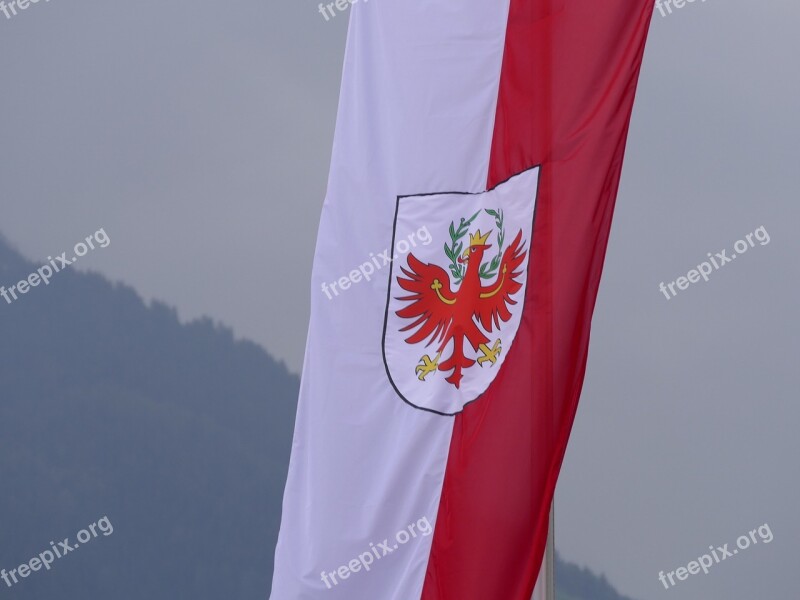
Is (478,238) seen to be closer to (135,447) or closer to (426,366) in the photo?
(426,366)

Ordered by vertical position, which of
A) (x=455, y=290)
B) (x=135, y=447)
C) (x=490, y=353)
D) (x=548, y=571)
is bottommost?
(x=548, y=571)

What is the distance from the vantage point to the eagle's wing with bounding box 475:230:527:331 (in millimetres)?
1624

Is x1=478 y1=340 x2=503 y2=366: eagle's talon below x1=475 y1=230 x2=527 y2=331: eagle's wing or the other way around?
below

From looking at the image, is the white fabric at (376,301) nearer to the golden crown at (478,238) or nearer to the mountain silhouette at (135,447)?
the golden crown at (478,238)

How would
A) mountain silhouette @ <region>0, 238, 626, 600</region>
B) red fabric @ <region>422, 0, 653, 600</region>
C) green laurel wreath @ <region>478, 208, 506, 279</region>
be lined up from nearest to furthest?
1. red fabric @ <region>422, 0, 653, 600</region>
2. green laurel wreath @ <region>478, 208, 506, 279</region>
3. mountain silhouette @ <region>0, 238, 626, 600</region>

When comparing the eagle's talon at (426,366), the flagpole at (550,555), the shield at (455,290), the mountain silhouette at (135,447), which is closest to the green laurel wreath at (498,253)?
the shield at (455,290)

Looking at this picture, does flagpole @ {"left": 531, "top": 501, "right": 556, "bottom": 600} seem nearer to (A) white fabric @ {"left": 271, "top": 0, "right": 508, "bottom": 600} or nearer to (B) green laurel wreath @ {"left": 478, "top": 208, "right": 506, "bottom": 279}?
(A) white fabric @ {"left": 271, "top": 0, "right": 508, "bottom": 600}

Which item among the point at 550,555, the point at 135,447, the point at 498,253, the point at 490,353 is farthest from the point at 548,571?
the point at 135,447

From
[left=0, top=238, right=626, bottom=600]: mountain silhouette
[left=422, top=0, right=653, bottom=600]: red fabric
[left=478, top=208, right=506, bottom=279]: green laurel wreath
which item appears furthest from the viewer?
[left=0, top=238, right=626, bottom=600]: mountain silhouette

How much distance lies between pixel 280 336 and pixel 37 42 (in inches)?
60.3

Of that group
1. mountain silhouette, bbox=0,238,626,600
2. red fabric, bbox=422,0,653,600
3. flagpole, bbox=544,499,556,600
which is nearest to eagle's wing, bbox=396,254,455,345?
red fabric, bbox=422,0,653,600

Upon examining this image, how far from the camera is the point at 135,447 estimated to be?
452cm

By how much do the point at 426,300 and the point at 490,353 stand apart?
14 centimetres

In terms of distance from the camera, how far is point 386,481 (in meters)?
1.67
